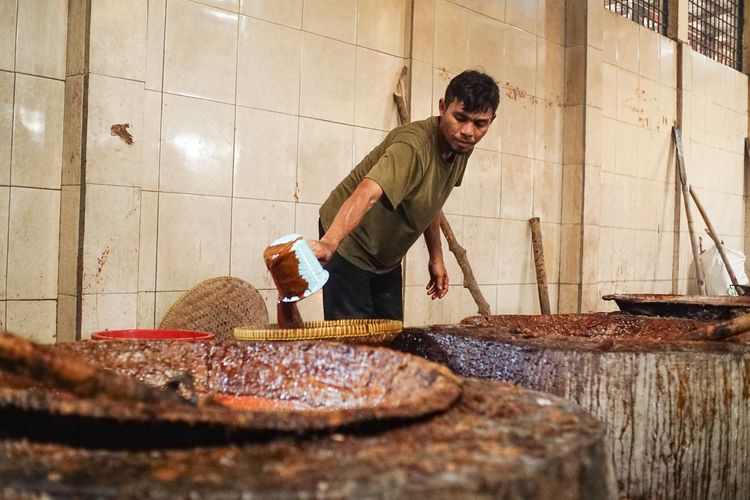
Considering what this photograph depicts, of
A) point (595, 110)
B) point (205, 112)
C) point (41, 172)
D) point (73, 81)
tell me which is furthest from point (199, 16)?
point (595, 110)

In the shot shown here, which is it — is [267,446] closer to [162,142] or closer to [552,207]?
[162,142]

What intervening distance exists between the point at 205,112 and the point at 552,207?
3715mm

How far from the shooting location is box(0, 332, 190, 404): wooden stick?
93 cm

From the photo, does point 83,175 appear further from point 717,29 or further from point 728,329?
point 717,29

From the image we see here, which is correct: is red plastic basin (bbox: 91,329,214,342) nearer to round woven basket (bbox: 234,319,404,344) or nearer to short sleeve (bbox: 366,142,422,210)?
round woven basket (bbox: 234,319,404,344)

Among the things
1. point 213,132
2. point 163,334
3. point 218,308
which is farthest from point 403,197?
point 213,132

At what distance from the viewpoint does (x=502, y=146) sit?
597 cm

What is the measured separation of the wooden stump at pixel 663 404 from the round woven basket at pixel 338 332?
492mm

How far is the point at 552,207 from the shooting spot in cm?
659

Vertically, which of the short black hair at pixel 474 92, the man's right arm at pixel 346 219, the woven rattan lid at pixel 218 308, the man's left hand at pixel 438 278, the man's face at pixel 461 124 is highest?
the short black hair at pixel 474 92

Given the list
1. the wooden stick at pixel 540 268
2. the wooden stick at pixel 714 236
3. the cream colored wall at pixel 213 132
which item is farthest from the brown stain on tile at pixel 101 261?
the wooden stick at pixel 714 236

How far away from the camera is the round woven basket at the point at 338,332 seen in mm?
2098

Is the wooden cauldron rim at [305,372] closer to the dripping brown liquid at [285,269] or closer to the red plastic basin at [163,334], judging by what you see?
the dripping brown liquid at [285,269]

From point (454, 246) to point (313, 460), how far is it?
14.3 ft
